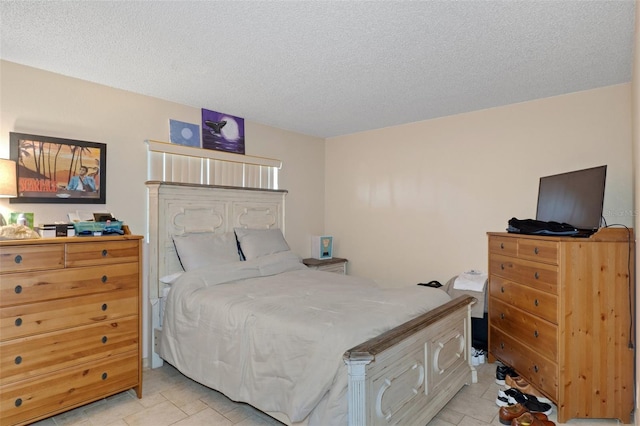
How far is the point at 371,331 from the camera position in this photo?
72.8 inches

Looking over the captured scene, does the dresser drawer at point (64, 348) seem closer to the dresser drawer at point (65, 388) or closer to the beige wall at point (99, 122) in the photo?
the dresser drawer at point (65, 388)

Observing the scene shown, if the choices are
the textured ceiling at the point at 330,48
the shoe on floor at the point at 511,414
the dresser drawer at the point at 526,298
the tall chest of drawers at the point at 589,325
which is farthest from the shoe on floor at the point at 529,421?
the textured ceiling at the point at 330,48

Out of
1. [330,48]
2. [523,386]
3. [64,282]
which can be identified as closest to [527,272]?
[523,386]

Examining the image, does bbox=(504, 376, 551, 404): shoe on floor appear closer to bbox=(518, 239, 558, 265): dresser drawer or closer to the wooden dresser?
bbox=(518, 239, 558, 265): dresser drawer

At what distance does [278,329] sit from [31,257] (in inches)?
59.6

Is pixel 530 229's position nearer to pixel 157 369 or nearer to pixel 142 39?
pixel 142 39

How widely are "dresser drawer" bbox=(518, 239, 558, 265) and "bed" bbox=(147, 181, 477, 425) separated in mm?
590

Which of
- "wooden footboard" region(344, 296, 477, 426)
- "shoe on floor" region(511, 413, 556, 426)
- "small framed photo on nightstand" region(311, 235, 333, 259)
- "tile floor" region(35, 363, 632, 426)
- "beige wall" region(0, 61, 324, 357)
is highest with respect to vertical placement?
"beige wall" region(0, 61, 324, 357)

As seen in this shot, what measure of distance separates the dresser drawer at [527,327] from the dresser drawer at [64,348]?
9.27 ft

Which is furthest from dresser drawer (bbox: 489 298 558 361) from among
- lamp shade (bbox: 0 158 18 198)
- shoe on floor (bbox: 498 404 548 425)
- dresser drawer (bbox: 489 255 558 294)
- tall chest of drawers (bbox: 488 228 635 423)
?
lamp shade (bbox: 0 158 18 198)

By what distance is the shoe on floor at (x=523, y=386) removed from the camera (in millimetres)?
2461

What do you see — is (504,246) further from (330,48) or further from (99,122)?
(99,122)

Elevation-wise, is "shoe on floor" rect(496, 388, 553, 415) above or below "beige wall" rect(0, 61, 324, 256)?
below

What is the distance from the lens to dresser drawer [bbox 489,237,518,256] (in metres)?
2.80
